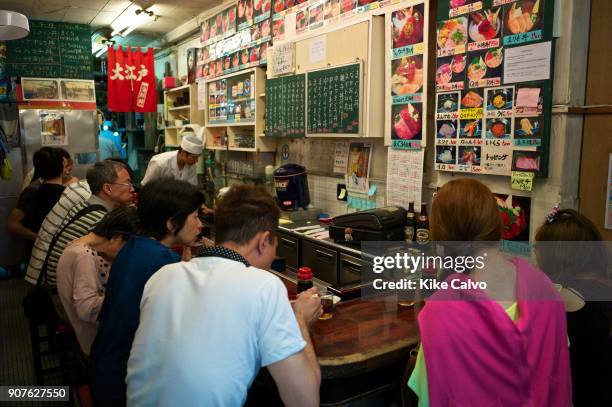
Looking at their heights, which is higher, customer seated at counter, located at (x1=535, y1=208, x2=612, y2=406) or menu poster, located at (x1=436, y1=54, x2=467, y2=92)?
menu poster, located at (x1=436, y1=54, x2=467, y2=92)

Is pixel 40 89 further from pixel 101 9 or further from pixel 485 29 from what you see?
pixel 485 29

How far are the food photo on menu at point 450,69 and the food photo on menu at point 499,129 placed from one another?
356 mm

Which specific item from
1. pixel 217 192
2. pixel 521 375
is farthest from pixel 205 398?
pixel 217 192

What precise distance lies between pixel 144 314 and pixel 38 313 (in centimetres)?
193

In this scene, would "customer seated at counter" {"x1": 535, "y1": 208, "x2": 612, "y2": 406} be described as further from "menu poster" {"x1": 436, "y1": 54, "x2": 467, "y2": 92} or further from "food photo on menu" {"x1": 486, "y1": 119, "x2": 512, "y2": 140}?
"menu poster" {"x1": 436, "y1": 54, "x2": 467, "y2": 92}

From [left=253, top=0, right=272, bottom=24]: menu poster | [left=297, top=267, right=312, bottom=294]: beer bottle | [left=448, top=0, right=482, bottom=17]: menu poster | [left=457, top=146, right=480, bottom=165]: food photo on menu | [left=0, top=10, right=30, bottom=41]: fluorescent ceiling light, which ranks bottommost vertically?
[left=297, top=267, right=312, bottom=294]: beer bottle

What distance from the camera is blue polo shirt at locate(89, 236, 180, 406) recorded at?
5.87ft

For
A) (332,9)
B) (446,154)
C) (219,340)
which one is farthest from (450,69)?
(219,340)

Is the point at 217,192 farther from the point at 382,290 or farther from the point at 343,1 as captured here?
the point at 382,290

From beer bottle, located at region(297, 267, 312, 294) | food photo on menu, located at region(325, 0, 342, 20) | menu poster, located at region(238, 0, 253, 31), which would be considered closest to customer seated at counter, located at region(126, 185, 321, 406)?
beer bottle, located at region(297, 267, 312, 294)

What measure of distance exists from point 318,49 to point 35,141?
4.54 metres

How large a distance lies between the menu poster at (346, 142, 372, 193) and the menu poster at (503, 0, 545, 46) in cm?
153

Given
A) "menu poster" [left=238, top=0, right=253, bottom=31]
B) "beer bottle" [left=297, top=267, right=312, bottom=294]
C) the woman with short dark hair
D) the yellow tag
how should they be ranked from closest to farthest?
"beer bottle" [left=297, top=267, right=312, bottom=294]
the yellow tag
the woman with short dark hair
"menu poster" [left=238, top=0, right=253, bottom=31]

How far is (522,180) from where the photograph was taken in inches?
107
